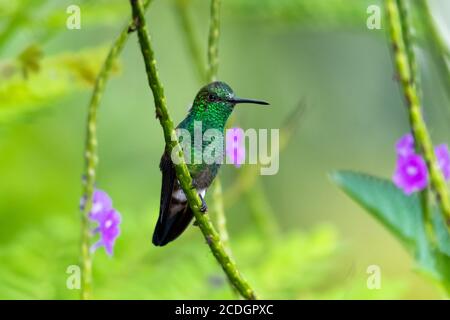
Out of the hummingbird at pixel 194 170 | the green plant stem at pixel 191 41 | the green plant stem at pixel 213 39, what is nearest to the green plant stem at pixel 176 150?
the hummingbird at pixel 194 170

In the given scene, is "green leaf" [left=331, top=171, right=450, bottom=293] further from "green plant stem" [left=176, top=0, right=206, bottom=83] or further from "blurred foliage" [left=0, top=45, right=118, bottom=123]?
"green plant stem" [left=176, top=0, right=206, bottom=83]

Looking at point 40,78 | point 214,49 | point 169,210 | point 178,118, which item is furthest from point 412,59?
point 178,118

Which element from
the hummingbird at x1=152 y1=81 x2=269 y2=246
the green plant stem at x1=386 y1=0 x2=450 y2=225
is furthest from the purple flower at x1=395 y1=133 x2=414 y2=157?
the hummingbird at x1=152 y1=81 x2=269 y2=246

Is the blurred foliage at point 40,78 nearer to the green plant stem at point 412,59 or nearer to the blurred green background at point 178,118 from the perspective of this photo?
the blurred green background at point 178,118

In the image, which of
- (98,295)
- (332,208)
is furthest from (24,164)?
(332,208)

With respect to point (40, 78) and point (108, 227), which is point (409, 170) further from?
point (40, 78)
